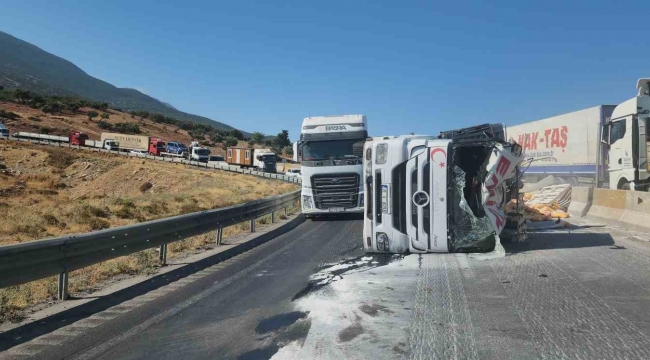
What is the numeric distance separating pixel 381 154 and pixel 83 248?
4.92 meters

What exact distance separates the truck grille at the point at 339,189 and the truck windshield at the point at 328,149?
75 centimetres

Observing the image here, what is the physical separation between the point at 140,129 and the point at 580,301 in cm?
9768

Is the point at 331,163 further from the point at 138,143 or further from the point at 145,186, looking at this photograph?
the point at 138,143

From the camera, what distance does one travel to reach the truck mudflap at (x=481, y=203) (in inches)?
320

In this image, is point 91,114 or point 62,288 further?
point 91,114

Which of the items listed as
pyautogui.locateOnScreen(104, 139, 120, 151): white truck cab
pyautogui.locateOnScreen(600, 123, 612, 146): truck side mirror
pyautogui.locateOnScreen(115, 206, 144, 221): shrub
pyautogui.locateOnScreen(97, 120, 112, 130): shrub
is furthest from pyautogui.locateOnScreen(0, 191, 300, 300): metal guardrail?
pyautogui.locateOnScreen(97, 120, 112, 130): shrub

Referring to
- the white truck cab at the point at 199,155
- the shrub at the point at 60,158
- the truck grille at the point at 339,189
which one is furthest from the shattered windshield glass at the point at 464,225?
the white truck cab at the point at 199,155

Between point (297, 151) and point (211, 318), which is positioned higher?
point (297, 151)

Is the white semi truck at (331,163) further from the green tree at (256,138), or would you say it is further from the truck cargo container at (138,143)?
the green tree at (256,138)

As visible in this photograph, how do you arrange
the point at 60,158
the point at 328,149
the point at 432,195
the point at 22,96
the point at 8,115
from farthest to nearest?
the point at 22,96 < the point at 8,115 < the point at 60,158 < the point at 328,149 < the point at 432,195

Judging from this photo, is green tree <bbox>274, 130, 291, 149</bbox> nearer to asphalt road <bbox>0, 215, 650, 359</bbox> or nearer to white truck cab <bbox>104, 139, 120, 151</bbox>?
white truck cab <bbox>104, 139, 120, 151</bbox>

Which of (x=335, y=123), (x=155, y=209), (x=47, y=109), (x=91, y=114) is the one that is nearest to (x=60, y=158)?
(x=155, y=209)

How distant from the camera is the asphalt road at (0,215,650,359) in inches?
175

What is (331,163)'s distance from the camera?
53.4ft
